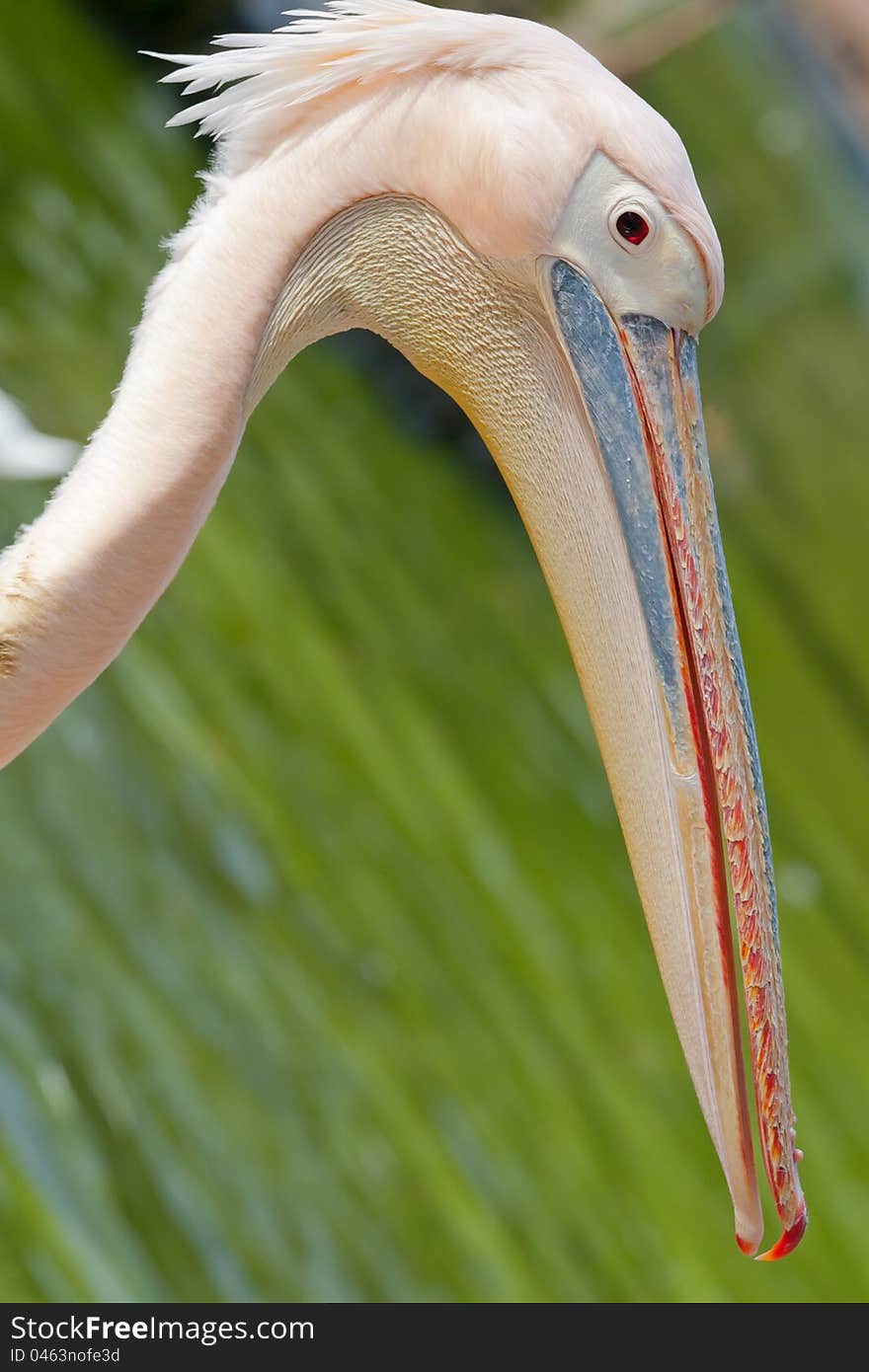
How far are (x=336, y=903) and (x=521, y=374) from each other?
2650 millimetres

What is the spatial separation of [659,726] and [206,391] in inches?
22.6

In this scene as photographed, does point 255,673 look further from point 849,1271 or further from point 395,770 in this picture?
point 849,1271

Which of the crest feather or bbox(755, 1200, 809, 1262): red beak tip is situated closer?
the crest feather

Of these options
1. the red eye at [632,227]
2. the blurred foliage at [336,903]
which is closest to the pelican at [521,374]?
the red eye at [632,227]

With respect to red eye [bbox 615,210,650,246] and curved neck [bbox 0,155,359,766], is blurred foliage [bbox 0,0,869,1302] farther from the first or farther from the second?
red eye [bbox 615,210,650,246]

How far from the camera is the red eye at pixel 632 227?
1.71 meters

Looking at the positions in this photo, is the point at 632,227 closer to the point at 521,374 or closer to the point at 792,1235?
the point at 521,374

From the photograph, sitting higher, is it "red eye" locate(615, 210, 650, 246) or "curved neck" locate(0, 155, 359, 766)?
"red eye" locate(615, 210, 650, 246)

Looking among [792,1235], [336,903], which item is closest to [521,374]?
[792,1235]

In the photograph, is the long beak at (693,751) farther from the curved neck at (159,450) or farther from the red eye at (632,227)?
the curved neck at (159,450)

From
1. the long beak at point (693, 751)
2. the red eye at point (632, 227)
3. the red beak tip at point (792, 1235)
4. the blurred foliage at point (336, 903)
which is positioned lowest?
the blurred foliage at point (336, 903)

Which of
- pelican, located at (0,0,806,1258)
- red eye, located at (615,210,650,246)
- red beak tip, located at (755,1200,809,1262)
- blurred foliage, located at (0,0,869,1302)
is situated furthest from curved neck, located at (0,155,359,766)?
blurred foliage, located at (0,0,869,1302)

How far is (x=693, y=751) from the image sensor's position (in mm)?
1772

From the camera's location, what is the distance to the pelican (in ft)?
5.50
